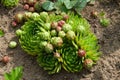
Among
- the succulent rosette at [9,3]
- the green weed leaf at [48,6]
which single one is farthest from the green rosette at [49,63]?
the succulent rosette at [9,3]

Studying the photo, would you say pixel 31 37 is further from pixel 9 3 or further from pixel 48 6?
pixel 9 3

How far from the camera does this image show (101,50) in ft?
9.27

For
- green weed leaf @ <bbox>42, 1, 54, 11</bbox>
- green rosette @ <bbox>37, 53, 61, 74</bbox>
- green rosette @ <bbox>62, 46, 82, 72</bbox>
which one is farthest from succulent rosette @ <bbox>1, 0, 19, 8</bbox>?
green rosette @ <bbox>62, 46, 82, 72</bbox>

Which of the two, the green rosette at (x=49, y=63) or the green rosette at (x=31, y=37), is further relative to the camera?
the green rosette at (x=31, y=37)

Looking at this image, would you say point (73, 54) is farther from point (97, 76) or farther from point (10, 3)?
point (10, 3)

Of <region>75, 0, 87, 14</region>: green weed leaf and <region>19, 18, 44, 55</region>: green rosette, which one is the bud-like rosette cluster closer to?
<region>19, 18, 44, 55</region>: green rosette

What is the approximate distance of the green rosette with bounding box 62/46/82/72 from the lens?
8.71 ft

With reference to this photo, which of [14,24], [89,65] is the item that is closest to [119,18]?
[89,65]

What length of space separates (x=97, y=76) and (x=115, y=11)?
71 centimetres

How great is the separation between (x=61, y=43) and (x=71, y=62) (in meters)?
→ 0.17

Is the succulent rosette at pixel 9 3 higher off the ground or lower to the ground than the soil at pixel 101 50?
higher

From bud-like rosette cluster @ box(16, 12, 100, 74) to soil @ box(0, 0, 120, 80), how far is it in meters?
0.07

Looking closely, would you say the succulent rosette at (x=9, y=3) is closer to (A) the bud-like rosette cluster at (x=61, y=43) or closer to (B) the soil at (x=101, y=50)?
(B) the soil at (x=101, y=50)

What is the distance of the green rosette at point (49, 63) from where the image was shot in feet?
8.74
